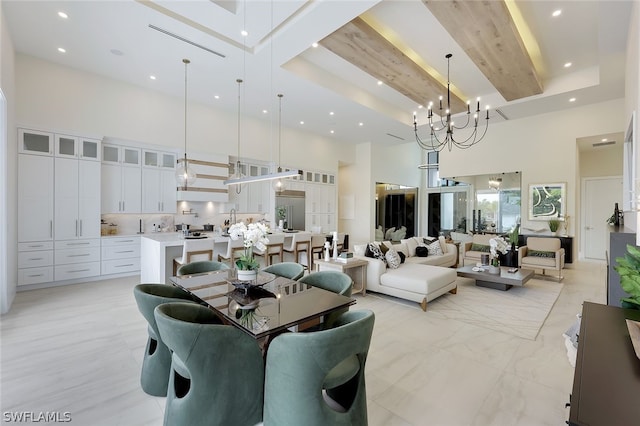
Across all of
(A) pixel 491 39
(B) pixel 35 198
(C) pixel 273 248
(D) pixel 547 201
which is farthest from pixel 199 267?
(D) pixel 547 201

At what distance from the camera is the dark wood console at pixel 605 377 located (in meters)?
0.85

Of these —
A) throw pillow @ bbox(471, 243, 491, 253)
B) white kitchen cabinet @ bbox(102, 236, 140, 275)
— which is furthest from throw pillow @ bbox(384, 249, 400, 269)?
white kitchen cabinet @ bbox(102, 236, 140, 275)

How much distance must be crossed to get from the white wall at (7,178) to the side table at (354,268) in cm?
431

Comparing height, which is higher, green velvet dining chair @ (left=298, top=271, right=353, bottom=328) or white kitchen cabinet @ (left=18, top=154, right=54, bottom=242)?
white kitchen cabinet @ (left=18, top=154, right=54, bottom=242)

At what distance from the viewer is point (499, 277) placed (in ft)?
15.8

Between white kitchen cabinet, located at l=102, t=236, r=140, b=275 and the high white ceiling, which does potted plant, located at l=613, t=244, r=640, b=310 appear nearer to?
the high white ceiling

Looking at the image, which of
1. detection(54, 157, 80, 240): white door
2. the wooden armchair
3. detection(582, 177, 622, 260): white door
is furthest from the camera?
detection(582, 177, 622, 260): white door

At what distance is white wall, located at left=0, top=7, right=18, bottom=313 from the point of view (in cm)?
371

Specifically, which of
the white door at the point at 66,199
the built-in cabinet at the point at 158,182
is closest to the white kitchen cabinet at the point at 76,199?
the white door at the point at 66,199

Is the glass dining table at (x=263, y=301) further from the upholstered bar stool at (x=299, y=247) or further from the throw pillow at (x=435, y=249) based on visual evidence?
the throw pillow at (x=435, y=249)

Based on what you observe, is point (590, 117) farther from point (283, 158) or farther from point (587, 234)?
point (283, 158)

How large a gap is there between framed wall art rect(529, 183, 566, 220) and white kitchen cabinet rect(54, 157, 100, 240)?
33.7ft

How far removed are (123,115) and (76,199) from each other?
1.89m

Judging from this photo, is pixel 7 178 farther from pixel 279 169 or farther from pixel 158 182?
→ pixel 279 169
